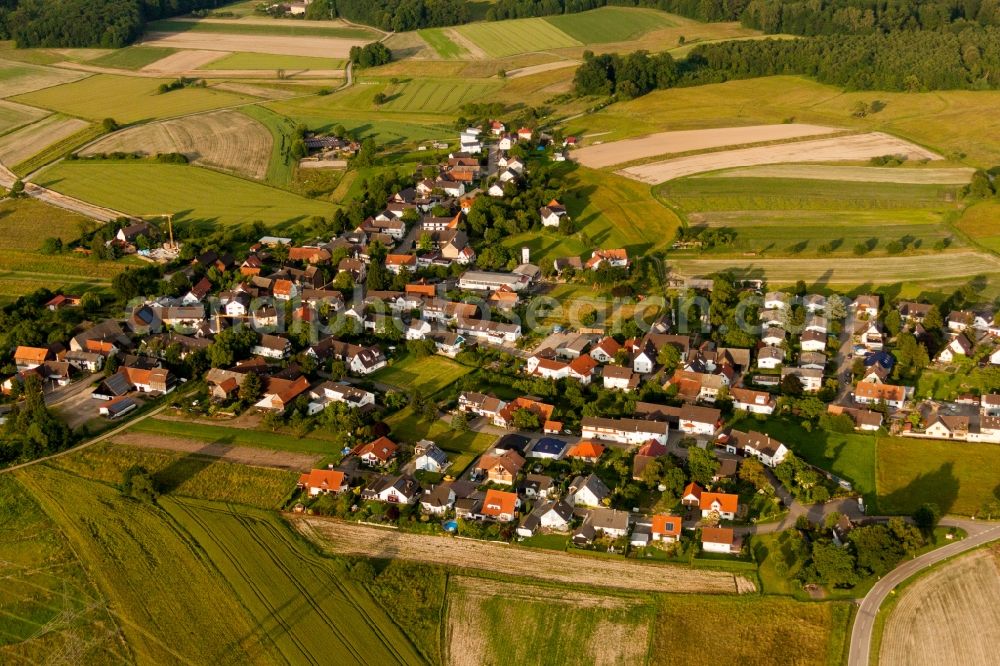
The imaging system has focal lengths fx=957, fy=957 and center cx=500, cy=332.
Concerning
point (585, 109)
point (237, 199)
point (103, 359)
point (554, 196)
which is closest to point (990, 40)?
point (585, 109)

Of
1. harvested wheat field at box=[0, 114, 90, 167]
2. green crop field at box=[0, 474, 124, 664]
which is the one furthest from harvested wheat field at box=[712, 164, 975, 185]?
harvested wheat field at box=[0, 114, 90, 167]

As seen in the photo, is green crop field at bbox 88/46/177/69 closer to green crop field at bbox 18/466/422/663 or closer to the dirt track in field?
the dirt track in field

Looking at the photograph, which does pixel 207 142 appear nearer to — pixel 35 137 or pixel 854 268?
pixel 35 137

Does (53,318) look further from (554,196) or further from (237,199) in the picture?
(554,196)

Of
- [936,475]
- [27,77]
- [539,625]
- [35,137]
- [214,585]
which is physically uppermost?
[27,77]

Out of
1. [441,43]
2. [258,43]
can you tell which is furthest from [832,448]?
[258,43]

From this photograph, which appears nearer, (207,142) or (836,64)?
(207,142)
